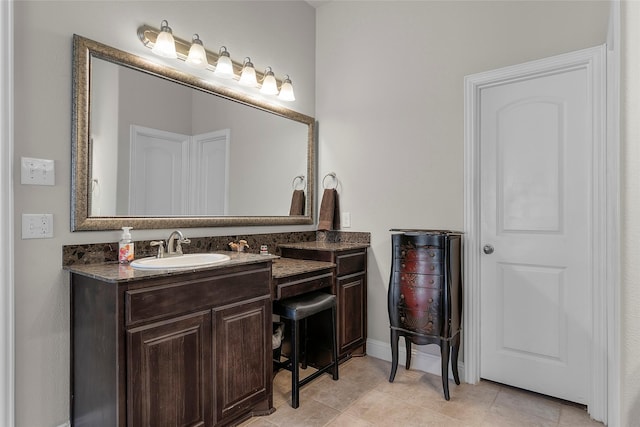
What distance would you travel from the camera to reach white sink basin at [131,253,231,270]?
1.77 metres

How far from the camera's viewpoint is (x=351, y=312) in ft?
9.36

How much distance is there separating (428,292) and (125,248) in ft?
5.93

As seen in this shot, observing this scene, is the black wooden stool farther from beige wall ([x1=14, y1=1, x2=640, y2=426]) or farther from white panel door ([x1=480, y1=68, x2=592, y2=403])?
white panel door ([x1=480, y1=68, x2=592, y2=403])

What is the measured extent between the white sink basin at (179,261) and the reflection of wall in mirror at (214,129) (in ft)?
1.10

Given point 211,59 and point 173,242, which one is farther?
point 211,59

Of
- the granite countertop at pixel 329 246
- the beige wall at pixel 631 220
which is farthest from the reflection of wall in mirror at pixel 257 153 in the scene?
the beige wall at pixel 631 220

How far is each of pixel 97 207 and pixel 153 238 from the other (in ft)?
1.13

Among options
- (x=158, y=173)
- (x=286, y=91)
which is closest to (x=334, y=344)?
(x=158, y=173)

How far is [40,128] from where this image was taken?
172 cm

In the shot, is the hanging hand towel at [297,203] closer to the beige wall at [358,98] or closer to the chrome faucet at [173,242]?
the beige wall at [358,98]

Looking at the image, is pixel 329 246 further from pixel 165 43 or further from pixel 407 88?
pixel 165 43

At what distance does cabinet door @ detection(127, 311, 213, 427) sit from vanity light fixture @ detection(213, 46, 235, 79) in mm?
1567

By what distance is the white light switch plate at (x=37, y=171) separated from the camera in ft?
5.46

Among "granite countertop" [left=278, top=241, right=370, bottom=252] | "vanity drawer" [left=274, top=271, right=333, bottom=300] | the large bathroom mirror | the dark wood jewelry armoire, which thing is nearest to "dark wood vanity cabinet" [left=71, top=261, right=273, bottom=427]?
"vanity drawer" [left=274, top=271, right=333, bottom=300]
